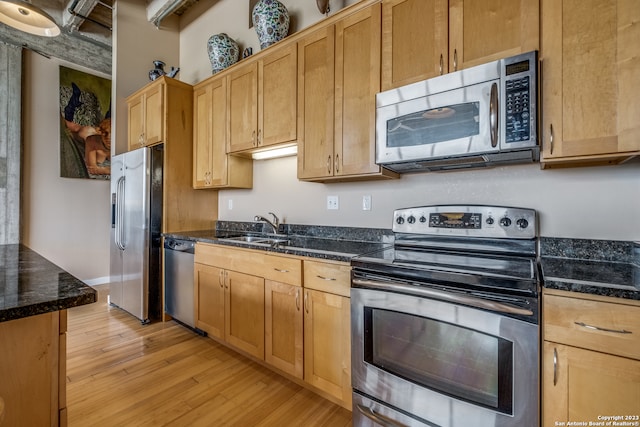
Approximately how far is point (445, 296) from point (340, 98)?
4.59 feet

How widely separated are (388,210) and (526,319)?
1.15 m

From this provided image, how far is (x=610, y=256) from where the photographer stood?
1446mm

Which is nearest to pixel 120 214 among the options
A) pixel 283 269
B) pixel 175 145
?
pixel 175 145

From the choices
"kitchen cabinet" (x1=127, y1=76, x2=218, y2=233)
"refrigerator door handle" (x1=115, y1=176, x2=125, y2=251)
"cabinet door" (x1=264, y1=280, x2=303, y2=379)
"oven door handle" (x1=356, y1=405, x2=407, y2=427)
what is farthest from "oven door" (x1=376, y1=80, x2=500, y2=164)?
"refrigerator door handle" (x1=115, y1=176, x2=125, y2=251)

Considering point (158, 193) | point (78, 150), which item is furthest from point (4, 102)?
point (158, 193)

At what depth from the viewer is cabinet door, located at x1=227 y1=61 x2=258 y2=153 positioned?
252 centimetres

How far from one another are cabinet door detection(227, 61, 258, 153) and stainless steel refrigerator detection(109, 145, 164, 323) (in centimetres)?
84

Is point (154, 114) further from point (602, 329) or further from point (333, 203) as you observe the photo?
point (602, 329)

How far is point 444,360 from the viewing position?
1.28 m

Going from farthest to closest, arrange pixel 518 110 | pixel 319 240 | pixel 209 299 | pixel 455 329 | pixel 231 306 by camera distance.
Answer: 1. pixel 209 299
2. pixel 319 240
3. pixel 231 306
4. pixel 518 110
5. pixel 455 329

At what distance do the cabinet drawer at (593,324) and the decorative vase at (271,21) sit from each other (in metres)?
2.57

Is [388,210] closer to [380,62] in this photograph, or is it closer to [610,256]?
[380,62]

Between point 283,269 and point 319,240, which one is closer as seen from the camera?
point 283,269

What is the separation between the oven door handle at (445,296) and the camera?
1125 millimetres
